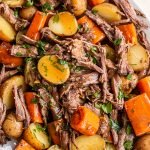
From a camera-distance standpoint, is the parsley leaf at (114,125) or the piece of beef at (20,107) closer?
the piece of beef at (20,107)

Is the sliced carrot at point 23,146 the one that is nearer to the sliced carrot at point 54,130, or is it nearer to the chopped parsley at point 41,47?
the sliced carrot at point 54,130

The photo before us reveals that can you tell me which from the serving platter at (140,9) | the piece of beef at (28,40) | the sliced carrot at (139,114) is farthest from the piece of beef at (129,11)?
the piece of beef at (28,40)

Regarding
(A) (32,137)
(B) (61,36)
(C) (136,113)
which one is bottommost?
(A) (32,137)


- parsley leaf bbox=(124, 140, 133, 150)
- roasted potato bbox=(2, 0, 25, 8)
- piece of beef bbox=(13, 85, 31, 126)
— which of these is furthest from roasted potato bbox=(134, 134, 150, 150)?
roasted potato bbox=(2, 0, 25, 8)

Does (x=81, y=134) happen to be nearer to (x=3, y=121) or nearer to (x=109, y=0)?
(x=3, y=121)

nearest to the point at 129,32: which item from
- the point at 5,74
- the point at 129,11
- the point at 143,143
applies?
the point at 129,11

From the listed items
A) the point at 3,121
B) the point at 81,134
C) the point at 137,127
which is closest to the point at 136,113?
the point at 137,127
